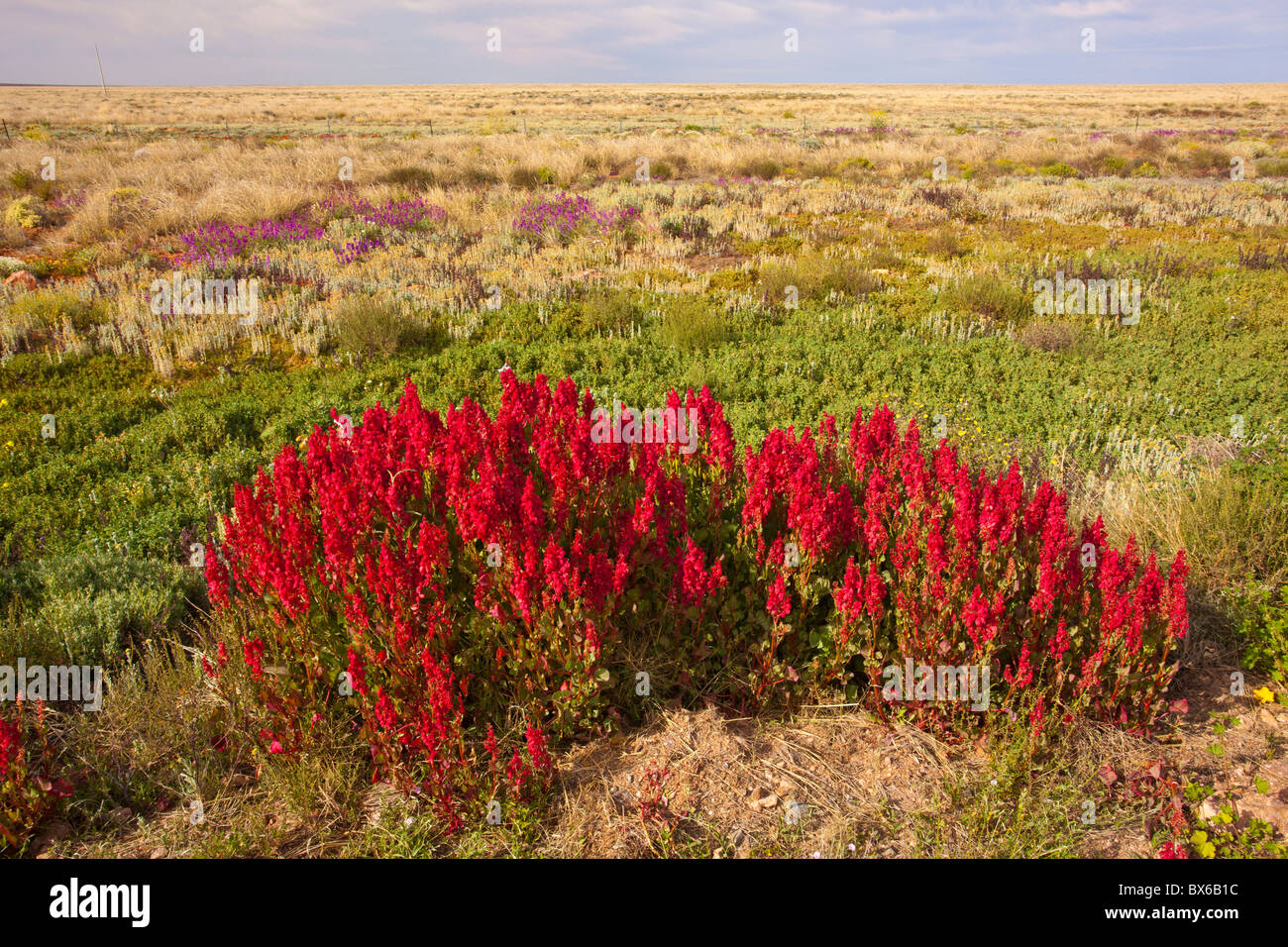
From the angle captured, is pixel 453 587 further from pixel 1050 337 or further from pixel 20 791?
pixel 1050 337

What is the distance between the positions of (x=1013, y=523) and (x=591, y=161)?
21875 mm

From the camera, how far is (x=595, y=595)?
2928 mm

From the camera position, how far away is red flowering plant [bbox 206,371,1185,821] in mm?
2838

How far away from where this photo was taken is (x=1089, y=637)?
10.8 feet

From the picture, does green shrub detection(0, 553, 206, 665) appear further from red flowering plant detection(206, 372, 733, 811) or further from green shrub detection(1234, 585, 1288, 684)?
green shrub detection(1234, 585, 1288, 684)

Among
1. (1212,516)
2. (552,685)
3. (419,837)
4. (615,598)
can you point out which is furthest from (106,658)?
(1212,516)

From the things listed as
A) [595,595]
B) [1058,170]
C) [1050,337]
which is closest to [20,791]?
[595,595]

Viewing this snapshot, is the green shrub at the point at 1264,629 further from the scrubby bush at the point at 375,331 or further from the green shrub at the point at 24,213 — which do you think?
the green shrub at the point at 24,213

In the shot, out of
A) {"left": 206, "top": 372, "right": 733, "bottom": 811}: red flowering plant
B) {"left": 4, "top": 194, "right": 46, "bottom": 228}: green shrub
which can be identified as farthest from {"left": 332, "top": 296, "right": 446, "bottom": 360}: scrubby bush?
{"left": 4, "top": 194, "right": 46, "bottom": 228}: green shrub

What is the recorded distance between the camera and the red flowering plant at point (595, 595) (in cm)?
284

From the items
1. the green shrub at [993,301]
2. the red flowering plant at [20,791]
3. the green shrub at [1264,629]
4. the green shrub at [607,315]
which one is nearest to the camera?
the red flowering plant at [20,791]

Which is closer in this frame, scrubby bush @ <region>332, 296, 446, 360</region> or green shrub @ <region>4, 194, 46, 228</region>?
scrubby bush @ <region>332, 296, 446, 360</region>

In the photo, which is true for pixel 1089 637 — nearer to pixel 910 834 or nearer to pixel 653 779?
pixel 910 834

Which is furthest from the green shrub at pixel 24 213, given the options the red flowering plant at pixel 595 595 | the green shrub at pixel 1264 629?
the green shrub at pixel 1264 629
